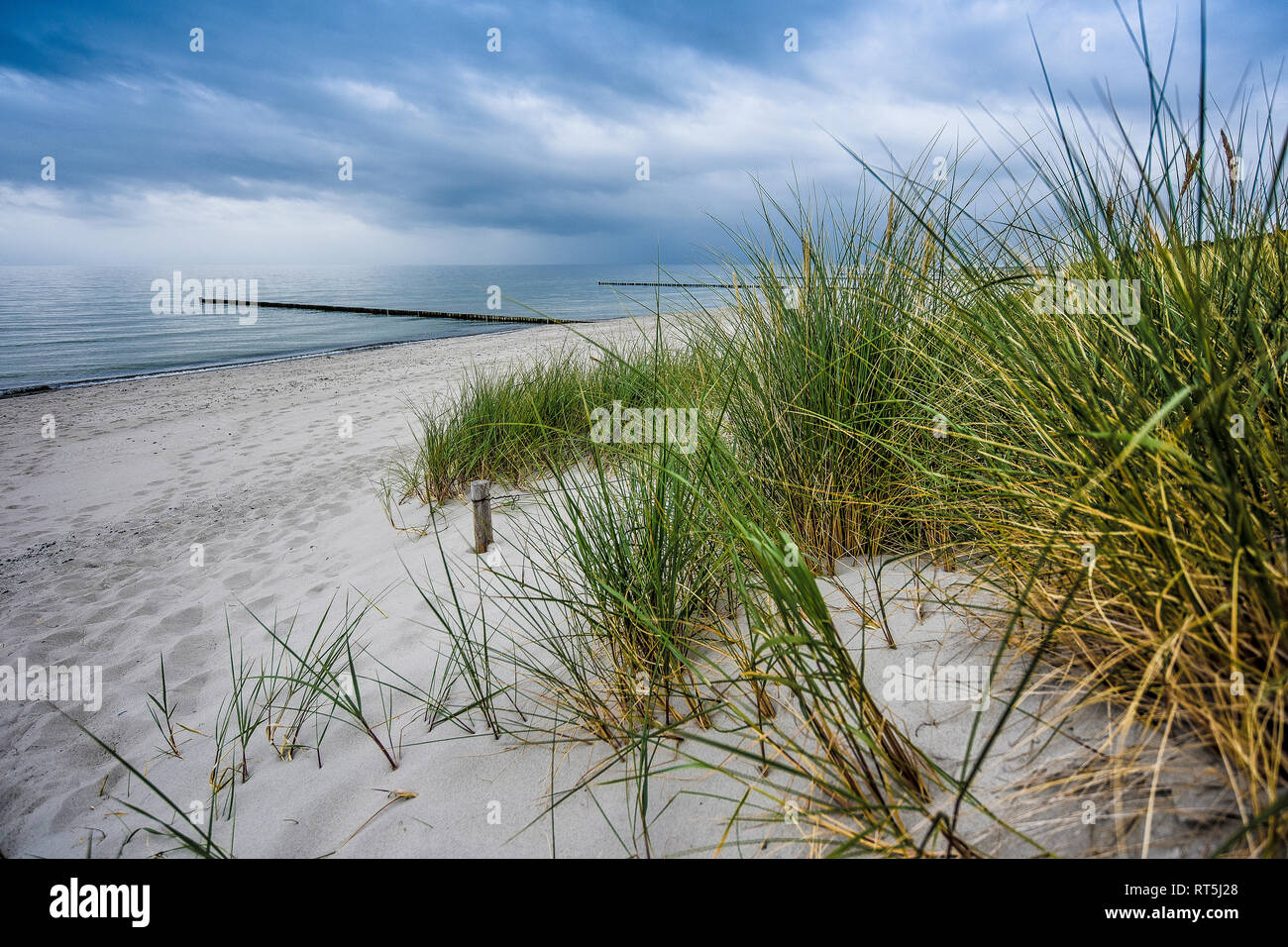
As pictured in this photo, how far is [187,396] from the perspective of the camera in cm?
937

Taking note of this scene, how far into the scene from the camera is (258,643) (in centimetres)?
276

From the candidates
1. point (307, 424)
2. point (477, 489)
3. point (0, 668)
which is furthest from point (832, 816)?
point (307, 424)

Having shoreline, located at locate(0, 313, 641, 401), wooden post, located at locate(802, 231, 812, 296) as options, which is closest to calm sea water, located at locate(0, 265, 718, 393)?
shoreline, located at locate(0, 313, 641, 401)

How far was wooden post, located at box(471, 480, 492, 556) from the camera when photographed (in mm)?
3117

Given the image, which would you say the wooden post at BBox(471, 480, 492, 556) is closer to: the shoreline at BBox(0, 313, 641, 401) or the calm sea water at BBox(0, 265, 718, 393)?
the calm sea water at BBox(0, 265, 718, 393)

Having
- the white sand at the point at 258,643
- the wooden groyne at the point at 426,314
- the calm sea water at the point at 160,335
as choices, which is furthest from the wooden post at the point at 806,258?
the wooden groyne at the point at 426,314

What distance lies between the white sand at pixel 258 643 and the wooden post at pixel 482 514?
0.28 meters

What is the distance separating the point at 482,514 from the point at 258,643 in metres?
1.17

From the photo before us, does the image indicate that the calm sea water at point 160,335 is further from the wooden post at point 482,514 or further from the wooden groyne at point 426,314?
the wooden post at point 482,514

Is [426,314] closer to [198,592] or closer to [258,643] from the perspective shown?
→ [198,592]

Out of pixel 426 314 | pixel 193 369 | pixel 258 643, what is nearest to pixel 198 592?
pixel 258 643

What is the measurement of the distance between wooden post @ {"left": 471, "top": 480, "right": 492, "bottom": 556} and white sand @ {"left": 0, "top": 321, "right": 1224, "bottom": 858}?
0.93 ft
